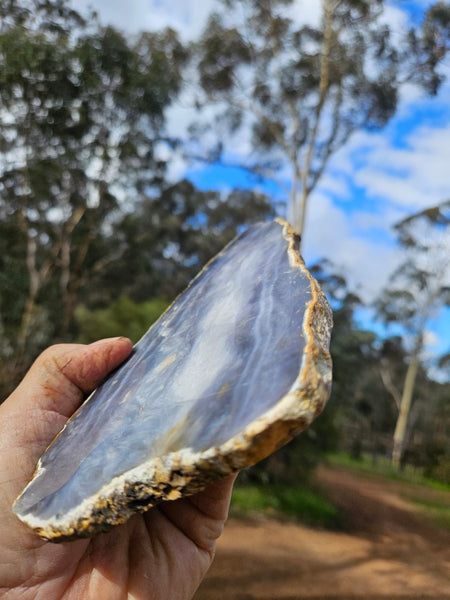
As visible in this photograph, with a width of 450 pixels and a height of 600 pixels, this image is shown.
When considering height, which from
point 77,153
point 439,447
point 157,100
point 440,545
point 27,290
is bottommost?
point 440,545

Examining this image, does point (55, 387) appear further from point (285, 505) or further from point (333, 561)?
point (285, 505)

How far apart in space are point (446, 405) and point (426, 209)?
883cm

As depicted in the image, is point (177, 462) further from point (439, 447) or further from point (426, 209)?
point (439, 447)

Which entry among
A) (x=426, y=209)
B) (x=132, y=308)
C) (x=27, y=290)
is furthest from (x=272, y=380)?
(x=426, y=209)

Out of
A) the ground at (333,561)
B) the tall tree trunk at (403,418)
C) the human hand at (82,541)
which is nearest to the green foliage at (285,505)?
the ground at (333,561)

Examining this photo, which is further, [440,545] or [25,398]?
[440,545]

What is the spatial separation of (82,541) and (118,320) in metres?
10.2

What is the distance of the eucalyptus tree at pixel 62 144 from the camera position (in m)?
7.90

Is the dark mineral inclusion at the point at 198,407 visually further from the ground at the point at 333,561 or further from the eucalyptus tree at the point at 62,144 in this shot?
the eucalyptus tree at the point at 62,144

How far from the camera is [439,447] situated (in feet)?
50.7

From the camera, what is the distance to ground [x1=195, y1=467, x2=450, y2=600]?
4941 mm

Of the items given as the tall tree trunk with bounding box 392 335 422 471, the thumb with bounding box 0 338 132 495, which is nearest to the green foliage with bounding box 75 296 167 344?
the thumb with bounding box 0 338 132 495

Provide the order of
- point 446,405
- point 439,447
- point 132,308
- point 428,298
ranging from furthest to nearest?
point 446,405
point 428,298
point 439,447
point 132,308

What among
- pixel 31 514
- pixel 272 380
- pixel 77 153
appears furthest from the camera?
pixel 77 153
